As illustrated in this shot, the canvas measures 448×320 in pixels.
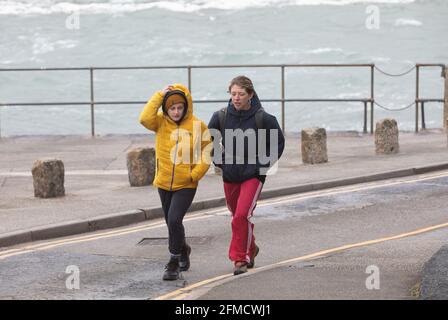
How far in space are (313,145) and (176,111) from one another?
29.0ft

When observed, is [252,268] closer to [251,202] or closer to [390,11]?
[251,202]

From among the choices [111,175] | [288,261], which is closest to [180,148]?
[288,261]

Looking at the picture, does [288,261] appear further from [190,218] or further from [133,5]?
[133,5]

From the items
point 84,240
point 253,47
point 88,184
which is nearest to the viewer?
point 84,240

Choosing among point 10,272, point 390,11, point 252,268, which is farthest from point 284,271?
point 390,11

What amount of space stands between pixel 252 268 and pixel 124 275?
1137mm

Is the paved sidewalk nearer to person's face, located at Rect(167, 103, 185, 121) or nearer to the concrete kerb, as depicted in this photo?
the concrete kerb

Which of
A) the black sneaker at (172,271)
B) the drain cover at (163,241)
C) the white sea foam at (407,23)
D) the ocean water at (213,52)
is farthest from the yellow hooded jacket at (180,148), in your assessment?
the white sea foam at (407,23)

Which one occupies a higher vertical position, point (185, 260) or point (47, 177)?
point (47, 177)

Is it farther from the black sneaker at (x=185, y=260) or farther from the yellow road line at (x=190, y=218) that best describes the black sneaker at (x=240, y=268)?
the yellow road line at (x=190, y=218)

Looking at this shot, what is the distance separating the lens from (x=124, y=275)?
1032 centimetres

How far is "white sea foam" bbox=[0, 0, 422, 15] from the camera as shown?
9006 centimetres

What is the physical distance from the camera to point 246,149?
995 cm

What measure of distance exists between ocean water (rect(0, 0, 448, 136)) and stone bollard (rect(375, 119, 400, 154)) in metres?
31.5
